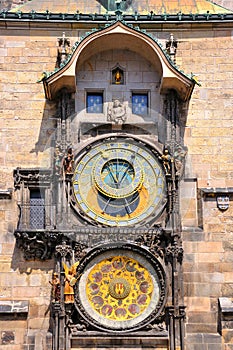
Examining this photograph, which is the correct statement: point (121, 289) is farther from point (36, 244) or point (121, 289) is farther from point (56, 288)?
point (36, 244)

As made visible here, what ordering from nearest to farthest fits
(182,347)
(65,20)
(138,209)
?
(182,347) < (138,209) < (65,20)

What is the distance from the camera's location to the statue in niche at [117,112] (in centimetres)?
1239

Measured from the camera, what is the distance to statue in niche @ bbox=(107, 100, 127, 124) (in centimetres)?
1239

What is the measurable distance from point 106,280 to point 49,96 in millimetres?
2749

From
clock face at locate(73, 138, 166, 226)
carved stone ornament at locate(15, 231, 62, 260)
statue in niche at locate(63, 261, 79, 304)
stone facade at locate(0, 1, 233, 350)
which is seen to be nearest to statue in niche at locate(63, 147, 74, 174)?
clock face at locate(73, 138, 166, 226)

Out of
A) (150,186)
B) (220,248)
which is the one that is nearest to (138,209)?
(150,186)

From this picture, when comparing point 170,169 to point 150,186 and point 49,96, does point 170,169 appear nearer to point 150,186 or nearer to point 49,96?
point 150,186

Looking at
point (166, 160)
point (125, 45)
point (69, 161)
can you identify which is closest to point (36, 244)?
point (69, 161)

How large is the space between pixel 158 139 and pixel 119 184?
902 millimetres

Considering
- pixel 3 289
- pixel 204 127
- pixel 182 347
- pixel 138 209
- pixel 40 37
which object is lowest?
pixel 182 347

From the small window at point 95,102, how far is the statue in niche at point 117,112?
0.15m

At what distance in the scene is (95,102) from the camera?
1256 centimetres

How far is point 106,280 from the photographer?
11.5m

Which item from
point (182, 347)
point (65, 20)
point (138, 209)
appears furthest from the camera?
point (65, 20)
